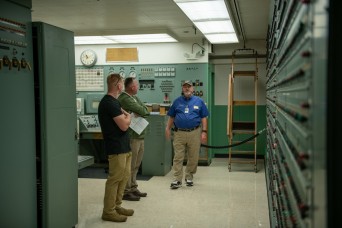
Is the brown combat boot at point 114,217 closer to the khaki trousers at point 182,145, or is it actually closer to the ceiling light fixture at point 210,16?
the khaki trousers at point 182,145

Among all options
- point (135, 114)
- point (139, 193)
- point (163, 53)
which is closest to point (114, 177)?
point (135, 114)

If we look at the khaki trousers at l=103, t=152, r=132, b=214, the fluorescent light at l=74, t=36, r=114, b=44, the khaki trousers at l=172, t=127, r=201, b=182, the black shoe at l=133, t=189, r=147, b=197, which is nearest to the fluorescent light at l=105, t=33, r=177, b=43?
the fluorescent light at l=74, t=36, r=114, b=44

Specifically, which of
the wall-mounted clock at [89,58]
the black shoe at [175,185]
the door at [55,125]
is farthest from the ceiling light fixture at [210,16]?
the wall-mounted clock at [89,58]

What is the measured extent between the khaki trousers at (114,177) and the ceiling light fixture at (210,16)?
191 cm

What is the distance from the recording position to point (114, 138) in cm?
377

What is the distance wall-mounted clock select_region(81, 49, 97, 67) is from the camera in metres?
7.99

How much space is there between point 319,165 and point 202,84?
22.1ft

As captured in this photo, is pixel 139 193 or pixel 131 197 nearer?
pixel 131 197

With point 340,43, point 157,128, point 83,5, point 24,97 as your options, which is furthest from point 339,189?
point 157,128

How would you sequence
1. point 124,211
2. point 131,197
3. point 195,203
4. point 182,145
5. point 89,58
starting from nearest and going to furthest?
point 124,211 < point 195,203 < point 131,197 < point 182,145 < point 89,58

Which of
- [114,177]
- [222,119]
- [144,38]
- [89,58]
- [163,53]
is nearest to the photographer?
[114,177]

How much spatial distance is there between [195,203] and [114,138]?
1.65 metres

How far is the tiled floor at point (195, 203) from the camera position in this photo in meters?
4.02

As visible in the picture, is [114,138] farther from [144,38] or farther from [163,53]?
[163,53]
